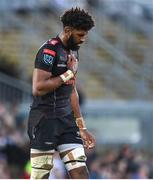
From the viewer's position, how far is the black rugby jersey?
9484mm

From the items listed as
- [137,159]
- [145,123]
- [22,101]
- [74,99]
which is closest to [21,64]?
[22,101]

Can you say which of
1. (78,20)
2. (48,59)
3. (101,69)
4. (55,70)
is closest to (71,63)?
(55,70)

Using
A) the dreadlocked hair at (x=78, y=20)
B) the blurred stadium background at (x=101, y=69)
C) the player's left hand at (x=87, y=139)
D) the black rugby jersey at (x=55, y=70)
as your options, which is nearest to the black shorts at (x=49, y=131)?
the black rugby jersey at (x=55, y=70)

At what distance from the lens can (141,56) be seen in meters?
23.0

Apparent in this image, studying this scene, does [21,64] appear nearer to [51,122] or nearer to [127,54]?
[127,54]

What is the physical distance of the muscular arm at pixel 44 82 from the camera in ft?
30.9

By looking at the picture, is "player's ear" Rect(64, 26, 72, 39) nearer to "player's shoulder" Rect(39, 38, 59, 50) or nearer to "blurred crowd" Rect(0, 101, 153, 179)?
"player's shoulder" Rect(39, 38, 59, 50)

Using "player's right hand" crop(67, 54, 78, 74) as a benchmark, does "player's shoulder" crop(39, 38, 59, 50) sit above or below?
above

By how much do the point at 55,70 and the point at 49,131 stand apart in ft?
1.99

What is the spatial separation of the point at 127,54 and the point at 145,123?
3743 millimetres

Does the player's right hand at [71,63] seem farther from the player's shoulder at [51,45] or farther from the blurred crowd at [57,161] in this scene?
the blurred crowd at [57,161]

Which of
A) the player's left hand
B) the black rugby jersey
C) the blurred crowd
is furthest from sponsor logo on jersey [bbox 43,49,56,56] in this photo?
the blurred crowd

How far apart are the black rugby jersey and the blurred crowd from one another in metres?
4.45

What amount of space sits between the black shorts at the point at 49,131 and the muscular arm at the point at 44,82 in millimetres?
337
